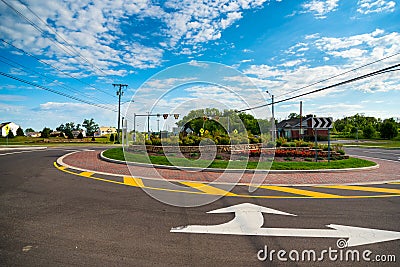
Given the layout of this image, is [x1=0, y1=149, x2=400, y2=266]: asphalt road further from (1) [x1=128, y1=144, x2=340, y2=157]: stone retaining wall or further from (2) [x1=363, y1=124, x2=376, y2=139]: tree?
(2) [x1=363, y1=124, x2=376, y2=139]: tree

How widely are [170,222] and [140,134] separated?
17.7m

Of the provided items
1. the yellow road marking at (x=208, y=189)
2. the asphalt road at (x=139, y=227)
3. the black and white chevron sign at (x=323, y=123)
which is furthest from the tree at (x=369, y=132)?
the yellow road marking at (x=208, y=189)

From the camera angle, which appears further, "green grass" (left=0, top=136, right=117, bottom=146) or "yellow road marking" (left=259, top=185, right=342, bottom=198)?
"green grass" (left=0, top=136, right=117, bottom=146)

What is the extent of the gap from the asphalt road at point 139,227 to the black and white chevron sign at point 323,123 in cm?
700

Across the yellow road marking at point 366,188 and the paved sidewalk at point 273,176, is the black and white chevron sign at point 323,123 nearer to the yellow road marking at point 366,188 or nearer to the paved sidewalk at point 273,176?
the paved sidewalk at point 273,176

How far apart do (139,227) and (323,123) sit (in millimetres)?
12006

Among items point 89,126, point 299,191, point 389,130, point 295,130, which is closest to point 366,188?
point 299,191

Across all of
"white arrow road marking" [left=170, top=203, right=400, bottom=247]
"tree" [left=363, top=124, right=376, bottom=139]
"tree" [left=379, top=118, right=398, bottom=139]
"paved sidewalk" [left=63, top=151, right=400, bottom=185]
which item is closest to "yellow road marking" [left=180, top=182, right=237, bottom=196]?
"paved sidewalk" [left=63, top=151, right=400, bottom=185]

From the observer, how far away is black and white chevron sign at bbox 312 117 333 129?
13523mm

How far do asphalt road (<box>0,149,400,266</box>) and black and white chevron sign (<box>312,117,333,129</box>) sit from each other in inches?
276

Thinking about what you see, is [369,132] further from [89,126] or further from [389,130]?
[89,126]

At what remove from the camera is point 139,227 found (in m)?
4.63

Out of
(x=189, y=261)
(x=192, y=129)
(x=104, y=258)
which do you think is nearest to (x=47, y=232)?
(x=104, y=258)

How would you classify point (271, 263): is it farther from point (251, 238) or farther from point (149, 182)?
point (149, 182)
